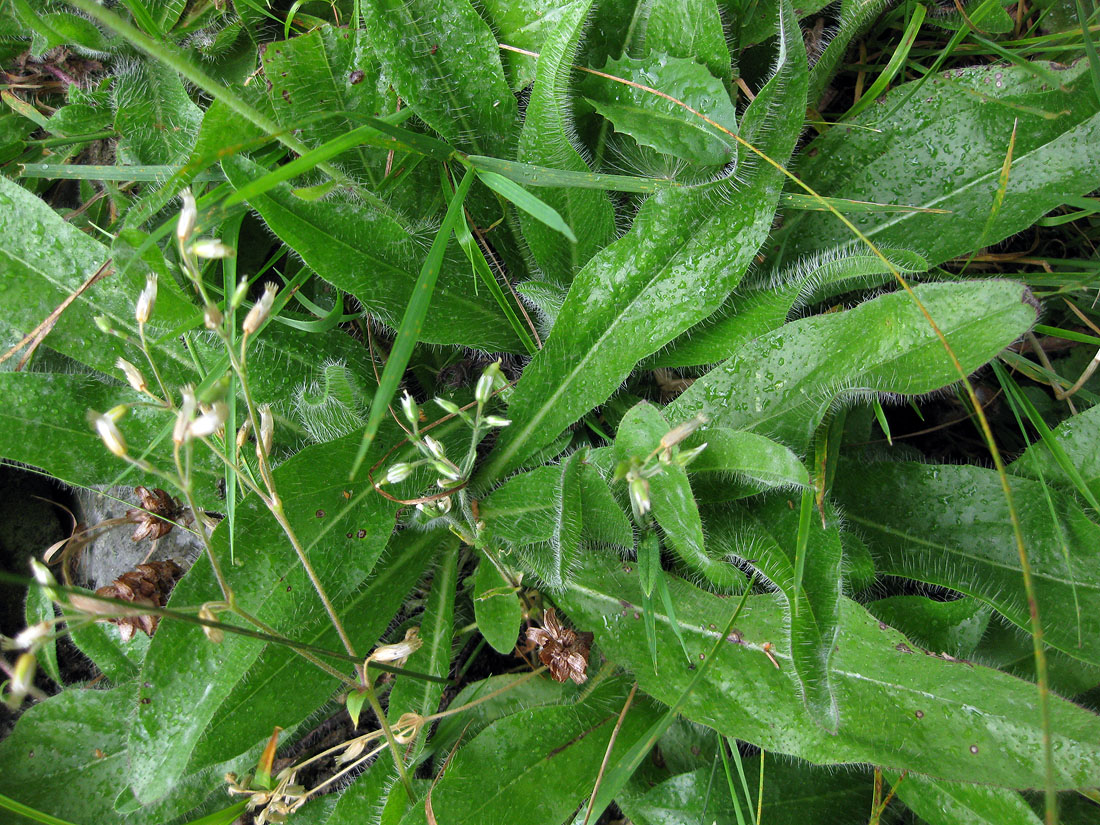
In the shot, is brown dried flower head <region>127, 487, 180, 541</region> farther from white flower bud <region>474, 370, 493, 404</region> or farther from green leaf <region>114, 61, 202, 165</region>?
white flower bud <region>474, 370, 493, 404</region>

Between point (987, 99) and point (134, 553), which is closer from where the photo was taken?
point (987, 99)

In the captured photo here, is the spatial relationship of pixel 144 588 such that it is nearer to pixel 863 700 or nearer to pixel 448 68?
pixel 448 68

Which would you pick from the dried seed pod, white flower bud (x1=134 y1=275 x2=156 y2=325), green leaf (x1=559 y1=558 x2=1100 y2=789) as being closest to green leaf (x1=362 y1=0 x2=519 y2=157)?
white flower bud (x1=134 y1=275 x2=156 y2=325)

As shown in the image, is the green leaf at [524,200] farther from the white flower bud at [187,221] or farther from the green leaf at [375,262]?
the white flower bud at [187,221]

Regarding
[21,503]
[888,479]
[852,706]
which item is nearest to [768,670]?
[852,706]

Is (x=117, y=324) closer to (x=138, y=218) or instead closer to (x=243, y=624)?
(x=138, y=218)

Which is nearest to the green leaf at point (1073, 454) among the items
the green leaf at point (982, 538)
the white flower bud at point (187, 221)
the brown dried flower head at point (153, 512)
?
the green leaf at point (982, 538)
